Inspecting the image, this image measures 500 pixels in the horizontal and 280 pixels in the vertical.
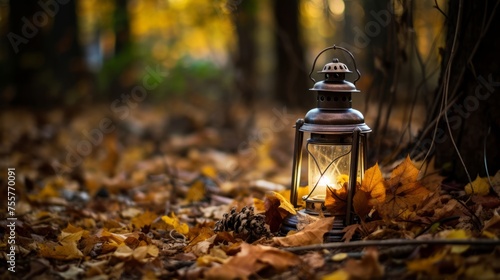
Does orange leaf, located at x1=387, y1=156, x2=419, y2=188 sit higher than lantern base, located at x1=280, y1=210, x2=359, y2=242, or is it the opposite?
orange leaf, located at x1=387, y1=156, x2=419, y2=188

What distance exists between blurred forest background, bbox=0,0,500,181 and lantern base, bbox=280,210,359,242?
29.7 inches

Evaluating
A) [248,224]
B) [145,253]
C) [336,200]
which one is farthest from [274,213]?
[145,253]

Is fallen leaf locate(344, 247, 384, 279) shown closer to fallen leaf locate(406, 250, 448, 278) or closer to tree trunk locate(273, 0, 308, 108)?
fallen leaf locate(406, 250, 448, 278)

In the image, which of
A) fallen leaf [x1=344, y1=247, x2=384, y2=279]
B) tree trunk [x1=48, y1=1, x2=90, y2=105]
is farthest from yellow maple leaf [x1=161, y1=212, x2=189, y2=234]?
tree trunk [x1=48, y1=1, x2=90, y2=105]

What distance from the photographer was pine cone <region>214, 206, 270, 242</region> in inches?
113

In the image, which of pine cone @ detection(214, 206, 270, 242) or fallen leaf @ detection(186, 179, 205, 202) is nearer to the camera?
pine cone @ detection(214, 206, 270, 242)

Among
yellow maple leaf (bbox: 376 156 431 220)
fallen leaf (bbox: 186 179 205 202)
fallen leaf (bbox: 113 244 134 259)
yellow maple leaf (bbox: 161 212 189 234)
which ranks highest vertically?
yellow maple leaf (bbox: 376 156 431 220)

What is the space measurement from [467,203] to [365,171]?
0.61 meters

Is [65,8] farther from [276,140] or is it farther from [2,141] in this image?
[276,140]

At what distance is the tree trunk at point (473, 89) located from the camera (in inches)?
126

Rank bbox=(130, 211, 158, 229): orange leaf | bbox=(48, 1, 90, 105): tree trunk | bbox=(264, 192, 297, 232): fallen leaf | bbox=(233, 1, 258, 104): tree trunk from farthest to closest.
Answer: bbox=(48, 1, 90, 105): tree trunk
bbox=(233, 1, 258, 104): tree trunk
bbox=(130, 211, 158, 229): orange leaf
bbox=(264, 192, 297, 232): fallen leaf

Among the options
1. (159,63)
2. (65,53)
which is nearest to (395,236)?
(159,63)

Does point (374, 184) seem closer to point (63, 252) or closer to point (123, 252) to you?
point (123, 252)

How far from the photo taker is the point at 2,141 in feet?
25.6
